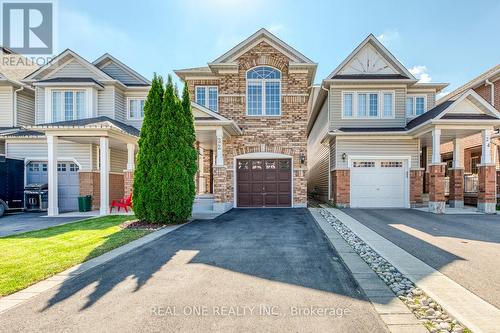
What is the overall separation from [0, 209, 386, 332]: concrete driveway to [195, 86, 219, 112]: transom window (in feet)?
34.8

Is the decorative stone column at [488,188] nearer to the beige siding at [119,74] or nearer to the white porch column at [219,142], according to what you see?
the white porch column at [219,142]

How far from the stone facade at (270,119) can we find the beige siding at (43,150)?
7.39 m

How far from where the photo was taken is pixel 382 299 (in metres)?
3.70

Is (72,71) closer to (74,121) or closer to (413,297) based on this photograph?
(74,121)

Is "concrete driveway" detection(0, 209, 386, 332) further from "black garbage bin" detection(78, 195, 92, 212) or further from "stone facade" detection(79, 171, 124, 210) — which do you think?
"stone facade" detection(79, 171, 124, 210)

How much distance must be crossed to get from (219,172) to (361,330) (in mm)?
10635

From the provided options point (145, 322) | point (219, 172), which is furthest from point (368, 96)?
point (145, 322)

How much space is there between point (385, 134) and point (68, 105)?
55.6 ft

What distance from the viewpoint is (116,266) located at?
5195mm

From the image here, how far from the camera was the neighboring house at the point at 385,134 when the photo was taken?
41.8ft

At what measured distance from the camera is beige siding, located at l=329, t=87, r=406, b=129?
15.3 metres

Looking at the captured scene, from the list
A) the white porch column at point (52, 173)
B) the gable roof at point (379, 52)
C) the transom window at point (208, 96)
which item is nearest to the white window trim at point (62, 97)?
the white porch column at point (52, 173)

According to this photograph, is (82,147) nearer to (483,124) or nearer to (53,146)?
(53,146)

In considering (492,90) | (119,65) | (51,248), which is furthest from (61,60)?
(492,90)
